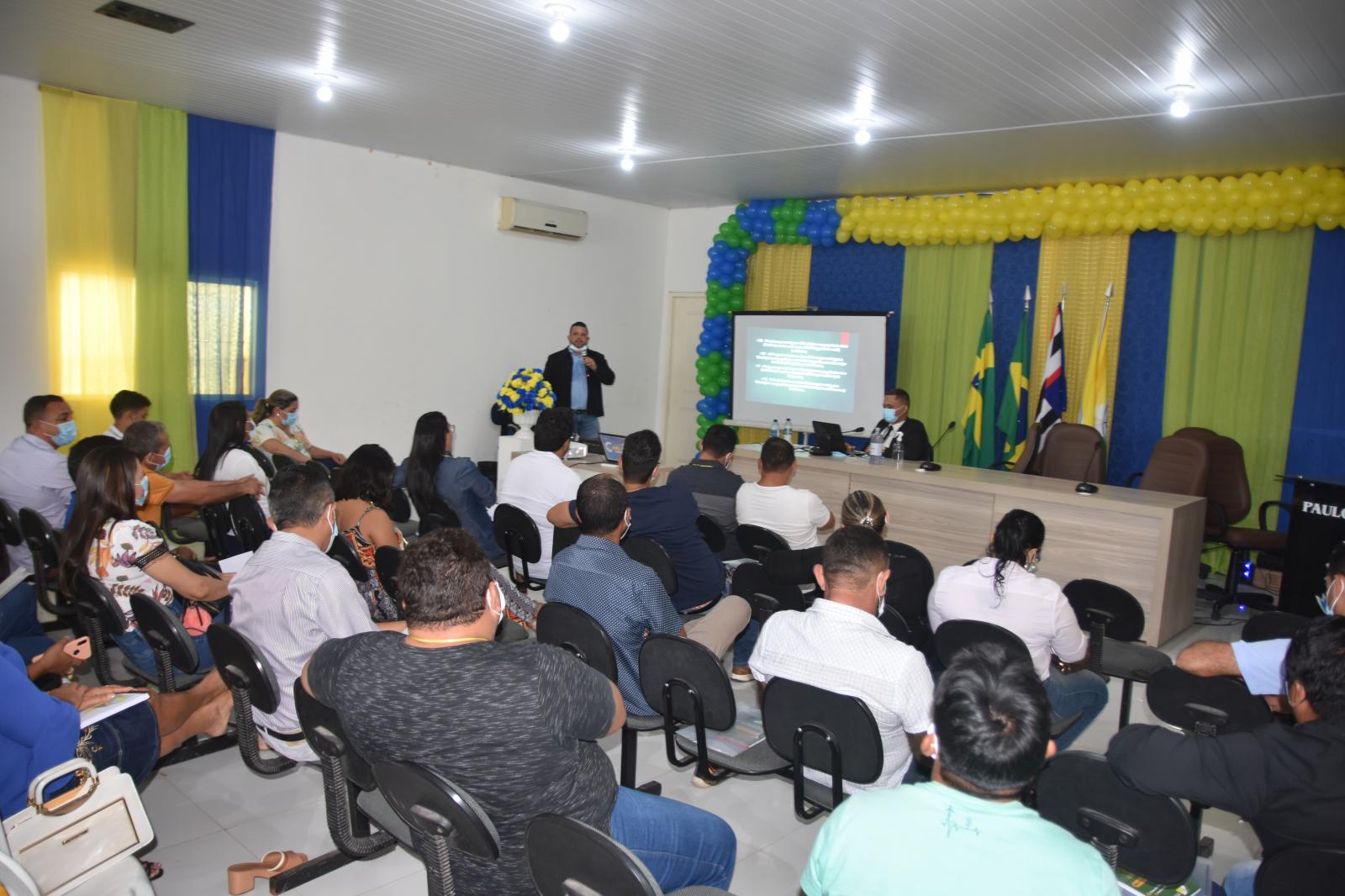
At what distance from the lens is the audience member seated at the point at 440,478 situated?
4668mm

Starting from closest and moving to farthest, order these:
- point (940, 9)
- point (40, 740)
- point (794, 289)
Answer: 1. point (40, 740)
2. point (940, 9)
3. point (794, 289)

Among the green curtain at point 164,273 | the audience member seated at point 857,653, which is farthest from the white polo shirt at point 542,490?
the green curtain at point 164,273

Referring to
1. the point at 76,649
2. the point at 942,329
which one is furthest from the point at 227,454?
the point at 942,329

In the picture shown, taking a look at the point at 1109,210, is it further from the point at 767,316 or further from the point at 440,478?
the point at 440,478

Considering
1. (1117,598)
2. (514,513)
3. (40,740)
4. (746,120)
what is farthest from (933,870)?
(746,120)

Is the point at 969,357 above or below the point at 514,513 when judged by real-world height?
above

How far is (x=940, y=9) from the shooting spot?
400cm

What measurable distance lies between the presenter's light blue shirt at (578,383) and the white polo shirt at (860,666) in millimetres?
6549

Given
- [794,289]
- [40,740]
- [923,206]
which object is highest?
[923,206]

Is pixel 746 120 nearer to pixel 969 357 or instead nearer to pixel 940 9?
pixel 940 9

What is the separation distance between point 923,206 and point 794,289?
1.70m

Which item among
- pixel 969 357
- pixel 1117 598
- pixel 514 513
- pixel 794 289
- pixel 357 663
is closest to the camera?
pixel 357 663

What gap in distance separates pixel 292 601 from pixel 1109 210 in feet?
22.4

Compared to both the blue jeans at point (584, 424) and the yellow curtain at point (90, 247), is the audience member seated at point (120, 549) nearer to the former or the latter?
the yellow curtain at point (90, 247)
